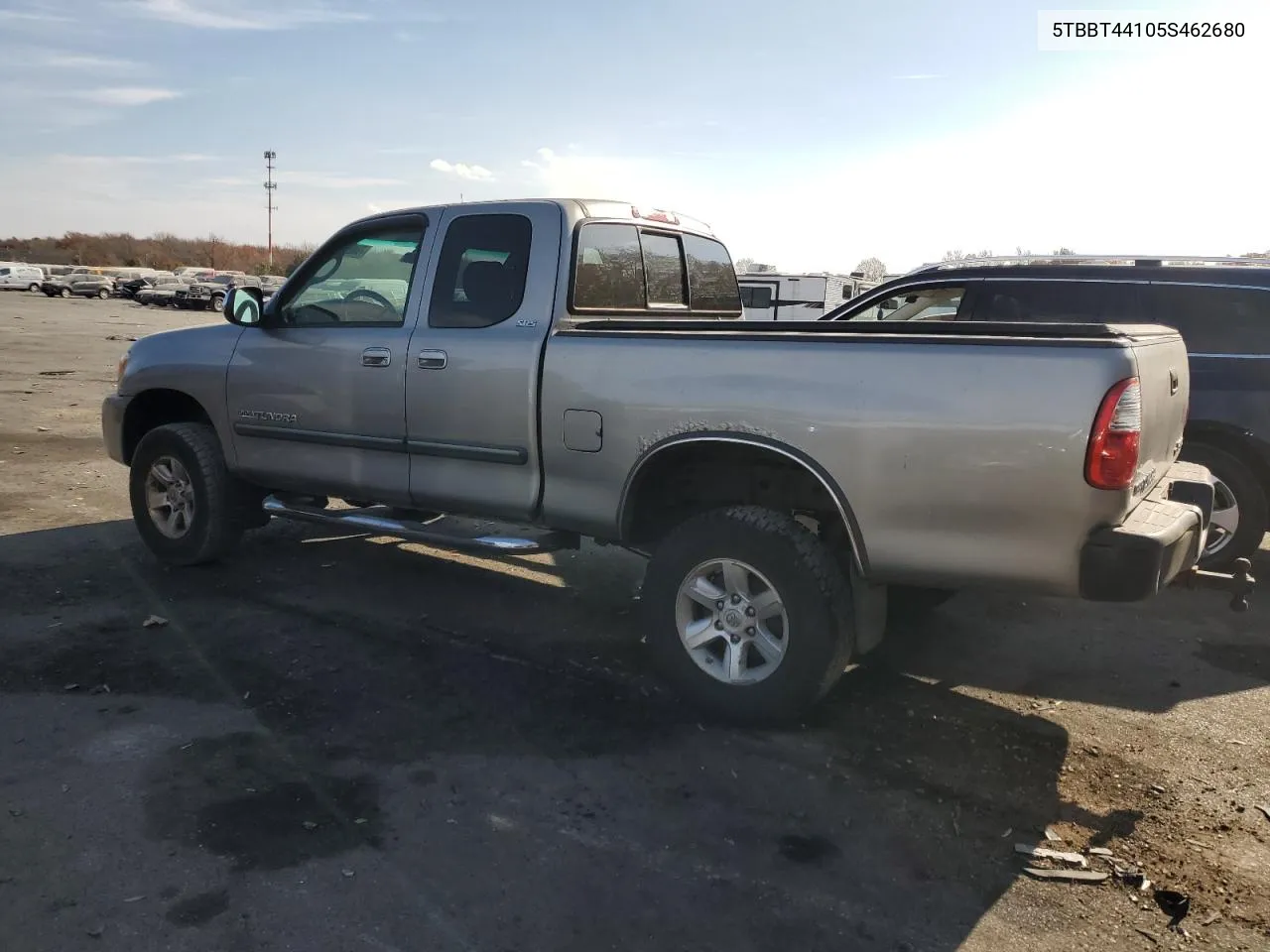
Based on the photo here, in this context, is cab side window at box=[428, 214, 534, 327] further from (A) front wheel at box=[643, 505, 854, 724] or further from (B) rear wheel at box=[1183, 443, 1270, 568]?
(B) rear wheel at box=[1183, 443, 1270, 568]

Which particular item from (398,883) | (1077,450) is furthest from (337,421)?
(1077,450)

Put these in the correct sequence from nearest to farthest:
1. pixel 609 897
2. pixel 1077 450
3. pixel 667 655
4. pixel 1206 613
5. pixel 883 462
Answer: pixel 609 897
pixel 1077 450
pixel 883 462
pixel 667 655
pixel 1206 613

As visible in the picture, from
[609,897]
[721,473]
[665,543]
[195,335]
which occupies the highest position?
[195,335]

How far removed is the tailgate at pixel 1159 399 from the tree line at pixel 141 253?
95816mm

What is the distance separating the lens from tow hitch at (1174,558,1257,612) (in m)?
3.95

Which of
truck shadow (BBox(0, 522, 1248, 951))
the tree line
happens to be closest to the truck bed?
truck shadow (BBox(0, 522, 1248, 951))

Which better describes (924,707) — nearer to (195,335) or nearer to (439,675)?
(439,675)

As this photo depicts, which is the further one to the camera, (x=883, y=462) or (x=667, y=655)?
(x=667, y=655)

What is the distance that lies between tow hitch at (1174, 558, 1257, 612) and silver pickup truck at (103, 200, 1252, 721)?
22 mm

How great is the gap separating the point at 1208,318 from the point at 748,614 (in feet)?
13.1

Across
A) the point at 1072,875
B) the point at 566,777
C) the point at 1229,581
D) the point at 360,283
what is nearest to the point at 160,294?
the point at 360,283

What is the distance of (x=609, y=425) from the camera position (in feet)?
14.1

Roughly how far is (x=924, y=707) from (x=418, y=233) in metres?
3.45

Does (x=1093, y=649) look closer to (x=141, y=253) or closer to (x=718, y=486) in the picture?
(x=718, y=486)
